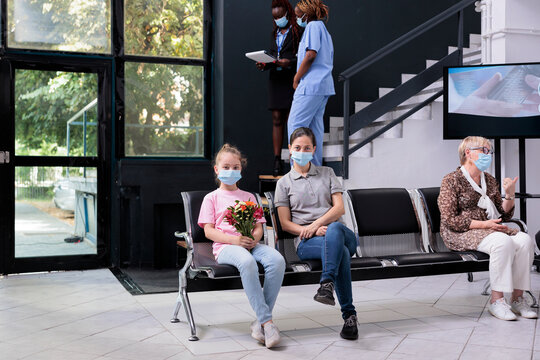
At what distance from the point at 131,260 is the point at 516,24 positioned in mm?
4110

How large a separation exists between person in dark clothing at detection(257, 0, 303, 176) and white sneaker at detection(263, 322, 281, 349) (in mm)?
2607

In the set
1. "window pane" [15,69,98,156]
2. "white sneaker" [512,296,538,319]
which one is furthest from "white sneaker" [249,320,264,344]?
"window pane" [15,69,98,156]

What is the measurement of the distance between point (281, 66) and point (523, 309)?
2.82 m

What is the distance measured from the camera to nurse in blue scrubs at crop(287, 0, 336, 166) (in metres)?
5.03

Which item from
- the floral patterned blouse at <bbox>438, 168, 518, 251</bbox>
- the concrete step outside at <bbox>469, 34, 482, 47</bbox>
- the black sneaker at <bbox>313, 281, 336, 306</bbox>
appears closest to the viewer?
the black sneaker at <bbox>313, 281, 336, 306</bbox>

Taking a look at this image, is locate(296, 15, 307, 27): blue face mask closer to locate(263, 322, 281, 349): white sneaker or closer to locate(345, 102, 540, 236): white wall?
locate(345, 102, 540, 236): white wall

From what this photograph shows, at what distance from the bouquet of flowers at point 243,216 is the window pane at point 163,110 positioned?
107 inches

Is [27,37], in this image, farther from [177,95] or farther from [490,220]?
[490,220]

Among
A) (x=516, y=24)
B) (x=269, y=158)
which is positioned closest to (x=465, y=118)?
(x=516, y=24)

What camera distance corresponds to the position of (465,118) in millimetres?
5348

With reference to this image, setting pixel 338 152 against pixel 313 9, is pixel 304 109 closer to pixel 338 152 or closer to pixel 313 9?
pixel 313 9

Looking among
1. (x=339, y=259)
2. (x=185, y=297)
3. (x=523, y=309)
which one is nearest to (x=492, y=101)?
(x=523, y=309)

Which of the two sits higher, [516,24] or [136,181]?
[516,24]

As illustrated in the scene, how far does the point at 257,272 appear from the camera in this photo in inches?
134
